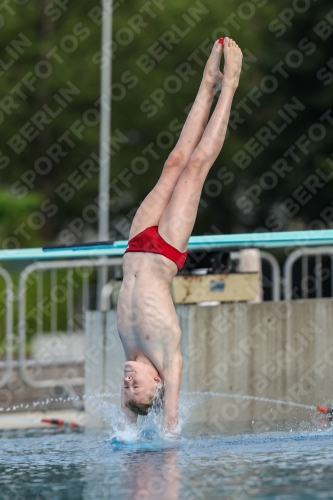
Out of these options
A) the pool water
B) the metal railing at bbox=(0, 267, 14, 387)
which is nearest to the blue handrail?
the pool water

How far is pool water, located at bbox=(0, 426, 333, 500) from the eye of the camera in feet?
16.1

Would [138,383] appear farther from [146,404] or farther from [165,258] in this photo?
[165,258]

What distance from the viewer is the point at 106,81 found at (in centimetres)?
2495

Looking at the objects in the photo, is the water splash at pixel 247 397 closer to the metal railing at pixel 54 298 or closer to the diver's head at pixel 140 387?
the diver's head at pixel 140 387

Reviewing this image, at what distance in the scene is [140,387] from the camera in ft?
22.8

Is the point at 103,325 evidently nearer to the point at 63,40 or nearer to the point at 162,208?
the point at 162,208

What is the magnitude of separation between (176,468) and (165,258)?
2.01 m

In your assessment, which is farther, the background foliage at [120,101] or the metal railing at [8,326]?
the background foliage at [120,101]

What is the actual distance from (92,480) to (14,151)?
27794 millimetres

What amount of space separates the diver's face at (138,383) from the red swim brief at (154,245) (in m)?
0.79

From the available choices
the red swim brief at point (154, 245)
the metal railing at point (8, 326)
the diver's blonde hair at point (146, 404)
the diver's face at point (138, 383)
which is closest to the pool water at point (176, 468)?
the diver's blonde hair at point (146, 404)

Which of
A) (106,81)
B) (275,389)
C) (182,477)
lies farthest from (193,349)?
(106,81)

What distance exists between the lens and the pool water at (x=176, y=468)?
491 centimetres

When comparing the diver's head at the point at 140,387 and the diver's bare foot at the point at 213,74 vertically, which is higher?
the diver's bare foot at the point at 213,74
